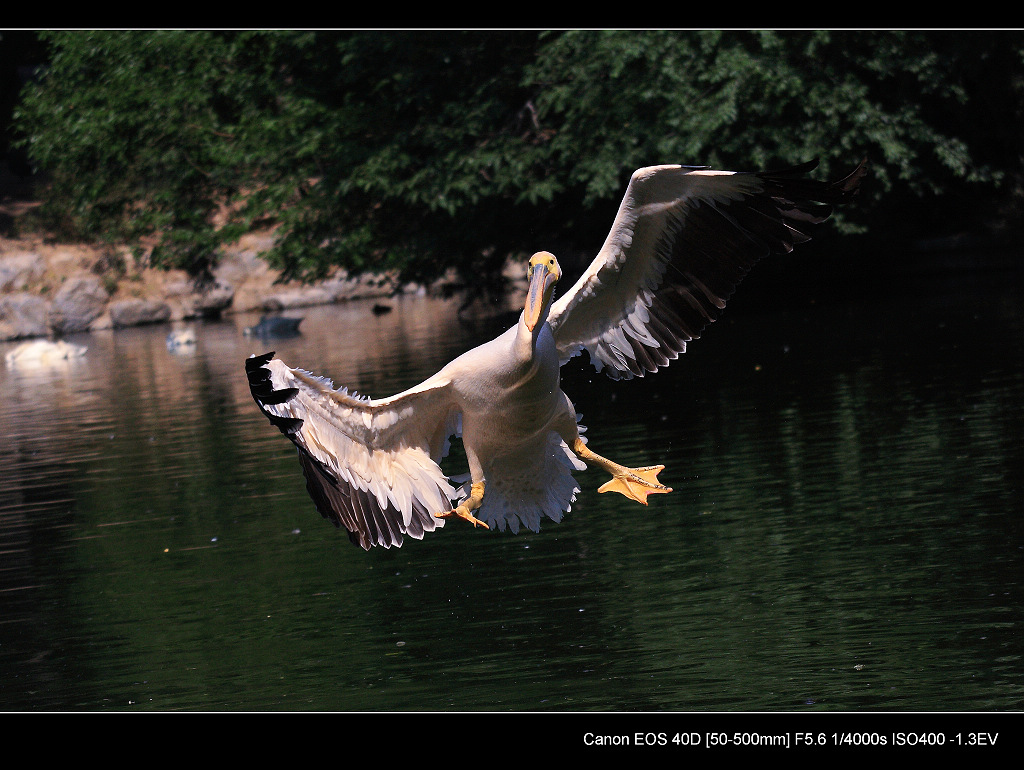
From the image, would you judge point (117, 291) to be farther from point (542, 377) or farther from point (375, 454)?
point (542, 377)

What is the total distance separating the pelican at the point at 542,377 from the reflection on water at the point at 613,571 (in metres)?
0.91

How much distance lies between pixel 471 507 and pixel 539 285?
3.93 ft

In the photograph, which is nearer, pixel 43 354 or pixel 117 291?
pixel 43 354

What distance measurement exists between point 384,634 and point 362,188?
17.5m

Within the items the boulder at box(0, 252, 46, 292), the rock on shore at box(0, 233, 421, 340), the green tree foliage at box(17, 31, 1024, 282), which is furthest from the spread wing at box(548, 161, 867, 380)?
the boulder at box(0, 252, 46, 292)

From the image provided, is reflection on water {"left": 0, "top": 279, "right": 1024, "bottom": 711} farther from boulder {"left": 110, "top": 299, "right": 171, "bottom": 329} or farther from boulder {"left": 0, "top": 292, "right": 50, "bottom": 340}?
boulder {"left": 110, "top": 299, "right": 171, "bottom": 329}

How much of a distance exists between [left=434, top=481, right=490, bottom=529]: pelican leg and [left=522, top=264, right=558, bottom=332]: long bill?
0.92 metres

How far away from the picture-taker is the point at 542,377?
6504 mm

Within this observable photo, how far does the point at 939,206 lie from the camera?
25812 millimetres

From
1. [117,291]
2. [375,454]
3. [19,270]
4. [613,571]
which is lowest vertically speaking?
[613,571]

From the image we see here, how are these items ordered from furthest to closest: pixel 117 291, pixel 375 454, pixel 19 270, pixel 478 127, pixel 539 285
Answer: pixel 117 291
pixel 19 270
pixel 478 127
pixel 375 454
pixel 539 285

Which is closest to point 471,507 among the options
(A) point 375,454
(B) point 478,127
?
(A) point 375,454

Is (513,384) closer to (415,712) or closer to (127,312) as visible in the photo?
(415,712)

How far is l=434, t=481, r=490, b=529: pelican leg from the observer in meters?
6.18
